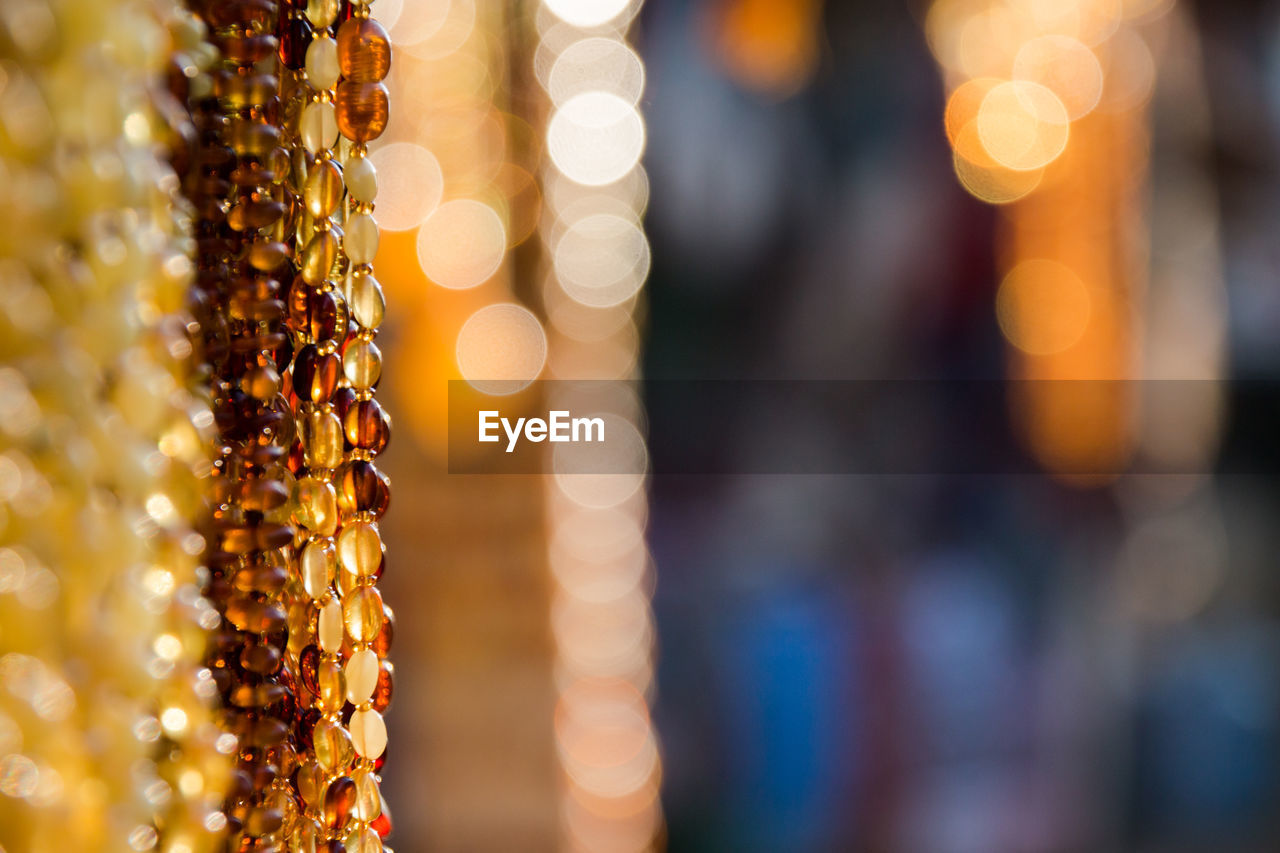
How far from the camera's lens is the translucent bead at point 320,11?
0.16 metres

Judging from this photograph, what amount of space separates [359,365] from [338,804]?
68 millimetres

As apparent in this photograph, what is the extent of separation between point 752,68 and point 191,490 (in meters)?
0.69

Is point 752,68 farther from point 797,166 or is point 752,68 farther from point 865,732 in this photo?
point 865,732

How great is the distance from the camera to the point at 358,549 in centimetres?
16

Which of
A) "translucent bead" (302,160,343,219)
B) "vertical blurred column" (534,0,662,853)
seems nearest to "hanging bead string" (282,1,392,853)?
"translucent bead" (302,160,343,219)

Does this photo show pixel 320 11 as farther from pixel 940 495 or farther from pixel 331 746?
Result: pixel 940 495

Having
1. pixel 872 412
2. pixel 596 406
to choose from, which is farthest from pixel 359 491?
pixel 872 412

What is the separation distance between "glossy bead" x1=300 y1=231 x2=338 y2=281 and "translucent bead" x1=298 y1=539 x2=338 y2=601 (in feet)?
0.14

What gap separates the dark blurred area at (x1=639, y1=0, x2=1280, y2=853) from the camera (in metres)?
0.75

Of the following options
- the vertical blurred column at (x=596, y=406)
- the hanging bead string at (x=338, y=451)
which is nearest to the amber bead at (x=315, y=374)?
the hanging bead string at (x=338, y=451)

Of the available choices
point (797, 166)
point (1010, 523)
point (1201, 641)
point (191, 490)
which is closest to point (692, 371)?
point (797, 166)

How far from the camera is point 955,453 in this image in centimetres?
79

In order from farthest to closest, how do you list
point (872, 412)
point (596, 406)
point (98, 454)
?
point (872, 412), point (596, 406), point (98, 454)

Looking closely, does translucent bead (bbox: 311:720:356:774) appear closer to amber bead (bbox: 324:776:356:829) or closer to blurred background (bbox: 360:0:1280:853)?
amber bead (bbox: 324:776:356:829)
